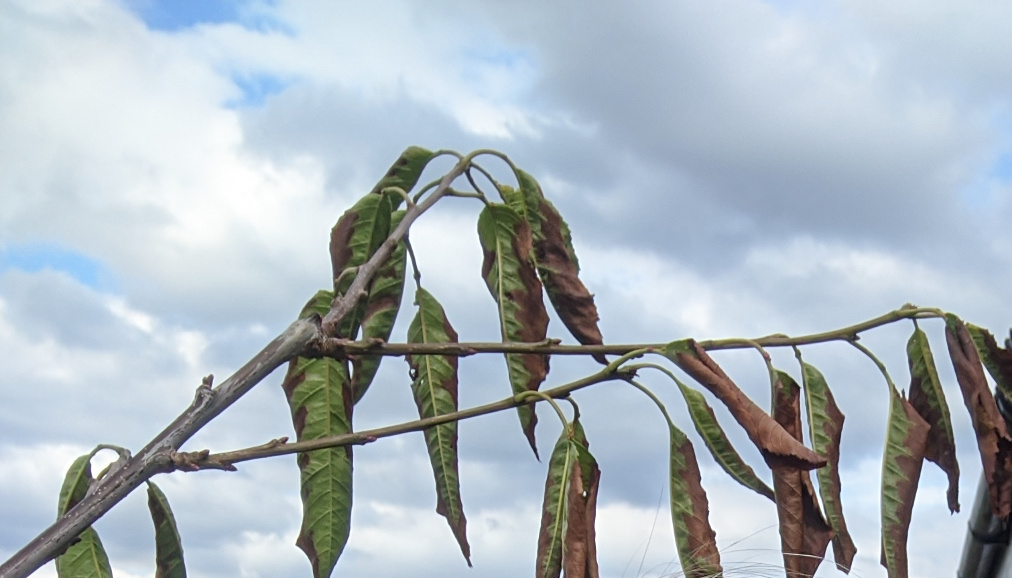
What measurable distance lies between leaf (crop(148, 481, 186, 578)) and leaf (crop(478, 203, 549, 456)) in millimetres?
510

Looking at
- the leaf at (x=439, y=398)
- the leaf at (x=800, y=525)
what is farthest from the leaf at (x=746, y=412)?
the leaf at (x=439, y=398)

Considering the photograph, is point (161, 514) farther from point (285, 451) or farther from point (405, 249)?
point (405, 249)

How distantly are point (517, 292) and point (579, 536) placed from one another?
45 centimetres

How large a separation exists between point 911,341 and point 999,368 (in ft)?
0.40

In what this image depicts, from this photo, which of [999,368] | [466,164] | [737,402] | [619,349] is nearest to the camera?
[737,402]

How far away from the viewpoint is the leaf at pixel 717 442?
1.21 metres

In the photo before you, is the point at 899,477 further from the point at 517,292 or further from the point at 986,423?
the point at 517,292

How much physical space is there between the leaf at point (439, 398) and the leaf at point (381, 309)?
0.07 metres

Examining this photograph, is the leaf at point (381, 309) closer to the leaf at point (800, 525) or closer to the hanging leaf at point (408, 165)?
the hanging leaf at point (408, 165)

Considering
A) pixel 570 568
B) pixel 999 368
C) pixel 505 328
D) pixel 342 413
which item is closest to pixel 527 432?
pixel 505 328

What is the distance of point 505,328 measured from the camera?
1.45 metres

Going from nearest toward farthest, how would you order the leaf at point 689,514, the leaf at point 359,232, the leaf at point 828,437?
the leaf at point 689,514, the leaf at point 828,437, the leaf at point 359,232

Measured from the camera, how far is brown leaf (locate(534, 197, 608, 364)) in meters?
1.39

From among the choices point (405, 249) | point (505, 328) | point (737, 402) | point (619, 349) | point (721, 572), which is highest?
point (405, 249)
